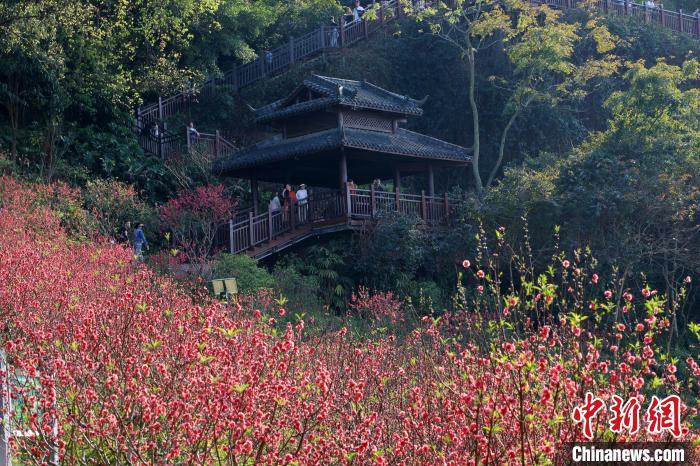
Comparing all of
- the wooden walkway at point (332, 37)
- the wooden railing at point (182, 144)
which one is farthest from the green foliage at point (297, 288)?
the wooden walkway at point (332, 37)

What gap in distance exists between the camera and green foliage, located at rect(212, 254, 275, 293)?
1748 cm

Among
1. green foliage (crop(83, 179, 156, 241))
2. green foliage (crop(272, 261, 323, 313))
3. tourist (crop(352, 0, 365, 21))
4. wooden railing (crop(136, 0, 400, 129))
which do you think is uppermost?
tourist (crop(352, 0, 365, 21))

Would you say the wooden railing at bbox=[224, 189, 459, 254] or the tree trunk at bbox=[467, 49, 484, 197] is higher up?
the tree trunk at bbox=[467, 49, 484, 197]

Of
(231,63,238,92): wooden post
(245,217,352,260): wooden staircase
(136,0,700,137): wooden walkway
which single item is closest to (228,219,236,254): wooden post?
(245,217,352,260): wooden staircase

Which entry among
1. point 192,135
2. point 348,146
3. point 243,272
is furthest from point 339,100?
point 192,135

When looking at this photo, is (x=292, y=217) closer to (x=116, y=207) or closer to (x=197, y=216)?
(x=197, y=216)

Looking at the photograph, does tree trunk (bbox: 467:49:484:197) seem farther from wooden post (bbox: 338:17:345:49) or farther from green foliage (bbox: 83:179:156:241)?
green foliage (bbox: 83:179:156:241)

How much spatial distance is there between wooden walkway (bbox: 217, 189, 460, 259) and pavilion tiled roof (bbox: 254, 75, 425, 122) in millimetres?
2344

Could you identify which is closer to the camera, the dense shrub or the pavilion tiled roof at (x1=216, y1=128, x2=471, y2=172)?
the dense shrub

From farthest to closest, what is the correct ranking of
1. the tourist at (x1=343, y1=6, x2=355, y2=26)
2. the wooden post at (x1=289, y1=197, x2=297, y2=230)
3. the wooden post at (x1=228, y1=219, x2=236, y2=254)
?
the tourist at (x1=343, y1=6, x2=355, y2=26) → the wooden post at (x1=289, y1=197, x2=297, y2=230) → the wooden post at (x1=228, y1=219, x2=236, y2=254)

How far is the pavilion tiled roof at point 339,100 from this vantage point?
73.9 ft

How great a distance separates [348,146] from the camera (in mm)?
21266

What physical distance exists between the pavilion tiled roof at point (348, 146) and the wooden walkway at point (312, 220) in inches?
43.2

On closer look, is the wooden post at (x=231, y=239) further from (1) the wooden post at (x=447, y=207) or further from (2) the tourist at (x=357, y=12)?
(2) the tourist at (x=357, y=12)
